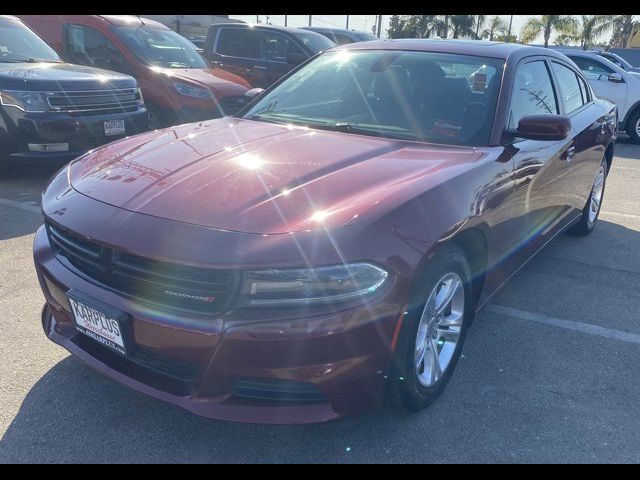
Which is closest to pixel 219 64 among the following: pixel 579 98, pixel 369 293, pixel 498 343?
pixel 579 98

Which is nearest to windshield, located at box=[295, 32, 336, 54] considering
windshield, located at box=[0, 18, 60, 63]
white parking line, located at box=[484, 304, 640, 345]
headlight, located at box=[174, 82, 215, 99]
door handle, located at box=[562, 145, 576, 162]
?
headlight, located at box=[174, 82, 215, 99]

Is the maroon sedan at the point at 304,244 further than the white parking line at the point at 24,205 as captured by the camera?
No

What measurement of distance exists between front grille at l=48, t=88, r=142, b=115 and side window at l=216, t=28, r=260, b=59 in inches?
147

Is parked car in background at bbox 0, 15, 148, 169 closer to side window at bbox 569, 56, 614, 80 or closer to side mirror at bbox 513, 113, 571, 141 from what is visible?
side mirror at bbox 513, 113, 571, 141

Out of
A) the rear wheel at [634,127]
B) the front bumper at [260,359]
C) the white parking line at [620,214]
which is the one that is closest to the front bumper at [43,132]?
the front bumper at [260,359]

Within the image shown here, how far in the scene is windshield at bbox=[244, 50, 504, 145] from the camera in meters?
3.39

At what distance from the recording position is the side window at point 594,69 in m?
12.1

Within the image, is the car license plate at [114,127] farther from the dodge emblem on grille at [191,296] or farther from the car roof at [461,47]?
the dodge emblem on grille at [191,296]

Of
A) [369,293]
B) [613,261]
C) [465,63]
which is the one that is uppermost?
[465,63]

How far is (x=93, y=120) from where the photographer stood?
21.1 ft

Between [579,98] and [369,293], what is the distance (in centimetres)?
367

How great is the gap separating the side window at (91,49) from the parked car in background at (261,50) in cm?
254

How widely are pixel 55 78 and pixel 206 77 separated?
247 cm
